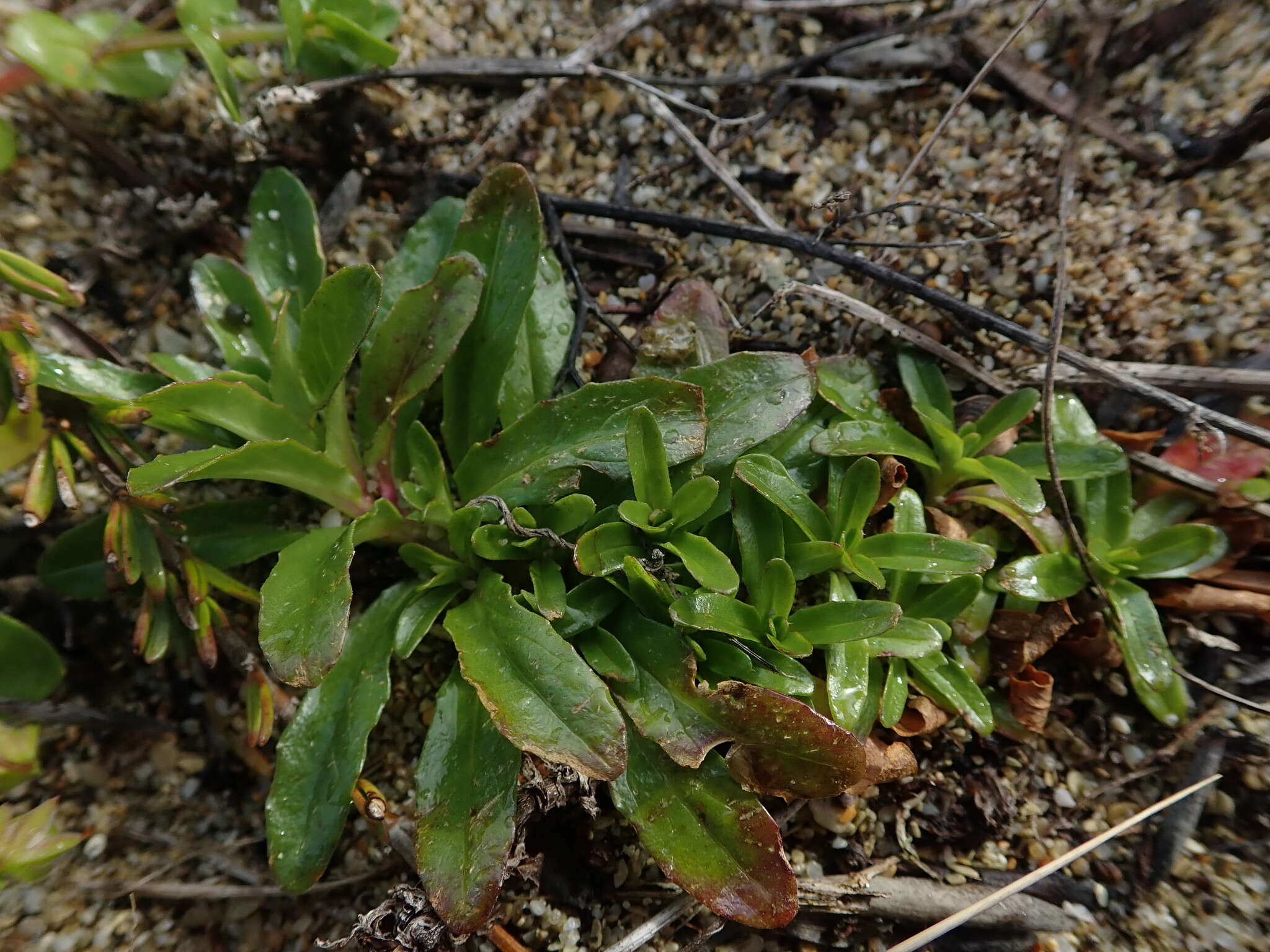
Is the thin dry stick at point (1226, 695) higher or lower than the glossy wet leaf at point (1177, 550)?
lower

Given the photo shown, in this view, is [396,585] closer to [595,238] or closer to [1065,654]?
[595,238]

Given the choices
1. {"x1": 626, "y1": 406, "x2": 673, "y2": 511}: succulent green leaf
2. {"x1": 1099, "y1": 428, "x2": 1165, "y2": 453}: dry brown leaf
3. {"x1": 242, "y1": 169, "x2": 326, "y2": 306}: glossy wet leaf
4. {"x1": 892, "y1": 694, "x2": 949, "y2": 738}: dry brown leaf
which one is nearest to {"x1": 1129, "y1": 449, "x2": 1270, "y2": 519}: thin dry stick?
{"x1": 1099, "y1": 428, "x2": 1165, "y2": 453}: dry brown leaf

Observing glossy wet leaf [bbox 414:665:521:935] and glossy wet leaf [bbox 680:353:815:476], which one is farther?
glossy wet leaf [bbox 680:353:815:476]

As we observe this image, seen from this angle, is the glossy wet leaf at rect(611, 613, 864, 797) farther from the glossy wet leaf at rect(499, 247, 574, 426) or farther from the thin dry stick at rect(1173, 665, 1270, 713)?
the thin dry stick at rect(1173, 665, 1270, 713)

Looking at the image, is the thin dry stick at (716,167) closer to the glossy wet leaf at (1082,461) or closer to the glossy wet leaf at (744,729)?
the glossy wet leaf at (1082,461)


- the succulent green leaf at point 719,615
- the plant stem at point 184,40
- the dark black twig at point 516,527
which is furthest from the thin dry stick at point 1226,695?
the plant stem at point 184,40

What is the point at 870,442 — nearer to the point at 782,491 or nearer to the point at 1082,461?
the point at 782,491

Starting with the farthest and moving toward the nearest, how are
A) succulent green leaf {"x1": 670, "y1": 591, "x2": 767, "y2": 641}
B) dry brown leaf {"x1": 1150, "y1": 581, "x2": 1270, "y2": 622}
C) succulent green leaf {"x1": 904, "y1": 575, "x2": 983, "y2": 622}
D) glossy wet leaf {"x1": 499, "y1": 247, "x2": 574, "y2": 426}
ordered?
glossy wet leaf {"x1": 499, "y1": 247, "x2": 574, "y2": 426}, dry brown leaf {"x1": 1150, "y1": 581, "x2": 1270, "y2": 622}, succulent green leaf {"x1": 904, "y1": 575, "x2": 983, "y2": 622}, succulent green leaf {"x1": 670, "y1": 591, "x2": 767, "y2": 641}
